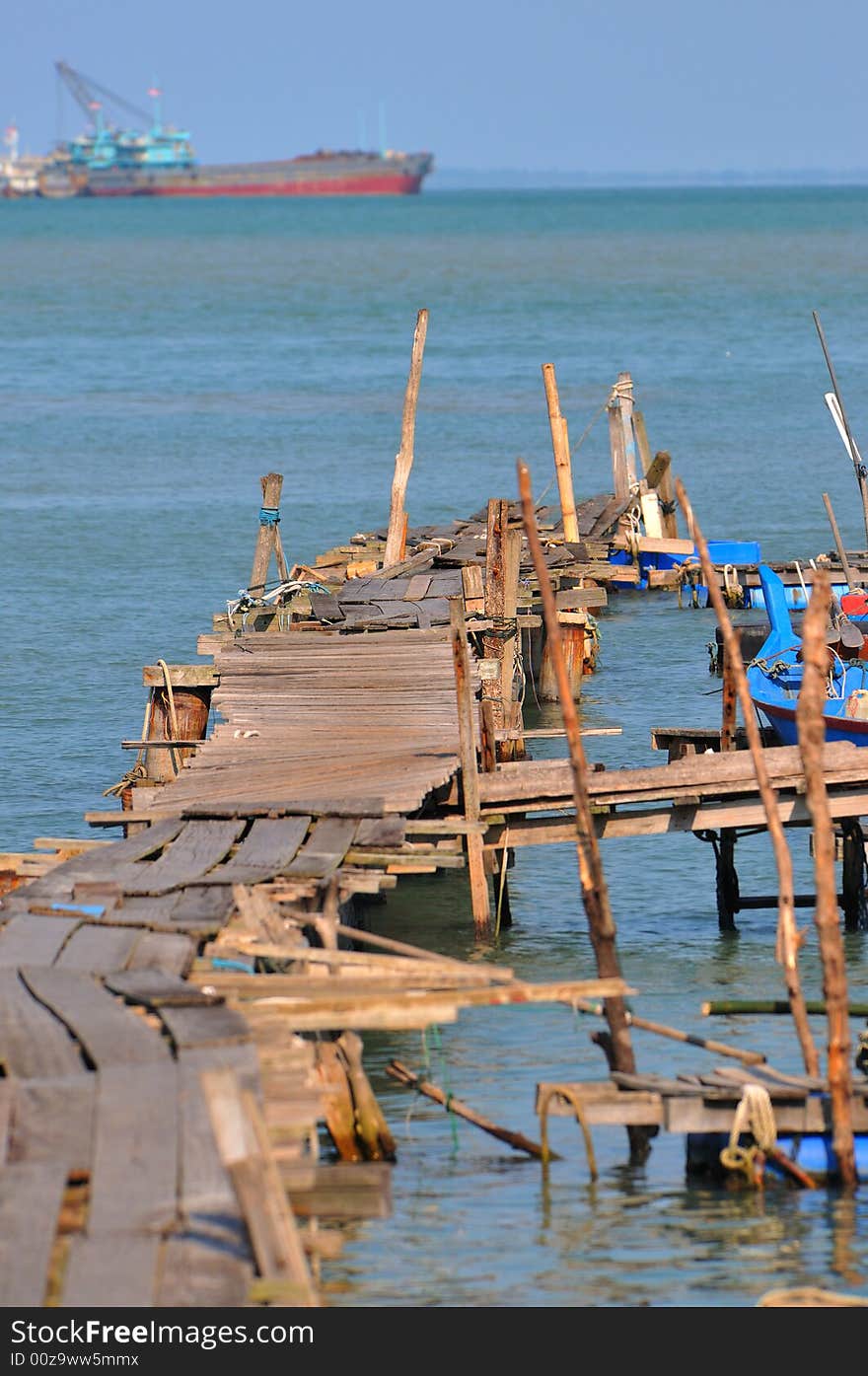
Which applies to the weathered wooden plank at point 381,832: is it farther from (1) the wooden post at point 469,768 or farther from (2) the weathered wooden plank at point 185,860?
(2) the weathered wooden plank at point 185,860

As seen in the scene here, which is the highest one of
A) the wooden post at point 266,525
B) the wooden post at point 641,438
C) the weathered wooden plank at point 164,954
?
the wooden post at point 641,438

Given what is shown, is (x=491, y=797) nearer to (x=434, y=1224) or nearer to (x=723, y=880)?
(x=723, y=880)

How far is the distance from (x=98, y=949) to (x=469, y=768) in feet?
15.5

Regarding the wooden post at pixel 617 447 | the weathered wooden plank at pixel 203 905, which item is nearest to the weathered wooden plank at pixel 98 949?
the weathered wooden plank at pixel 203 905

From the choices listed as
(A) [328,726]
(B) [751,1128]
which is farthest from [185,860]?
(B) [751,1128]

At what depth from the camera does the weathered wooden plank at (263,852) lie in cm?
1434

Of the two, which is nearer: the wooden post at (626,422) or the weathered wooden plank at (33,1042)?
the weathered wooden plank at (33,1042)

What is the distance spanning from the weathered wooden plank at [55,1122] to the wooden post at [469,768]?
642 cm

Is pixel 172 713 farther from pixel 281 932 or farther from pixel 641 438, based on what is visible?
pixel 641 438

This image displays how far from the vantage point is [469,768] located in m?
16.8

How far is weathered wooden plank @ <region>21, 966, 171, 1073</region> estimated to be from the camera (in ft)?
34.9

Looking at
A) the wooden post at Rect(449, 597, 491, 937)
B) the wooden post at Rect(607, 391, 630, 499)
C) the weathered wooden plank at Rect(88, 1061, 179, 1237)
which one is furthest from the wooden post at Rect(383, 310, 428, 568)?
the weathered wooden plank at Rect(88, 1061, 179, 1237)

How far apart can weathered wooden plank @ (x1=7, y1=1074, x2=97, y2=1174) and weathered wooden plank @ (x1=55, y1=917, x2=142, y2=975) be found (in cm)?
188
